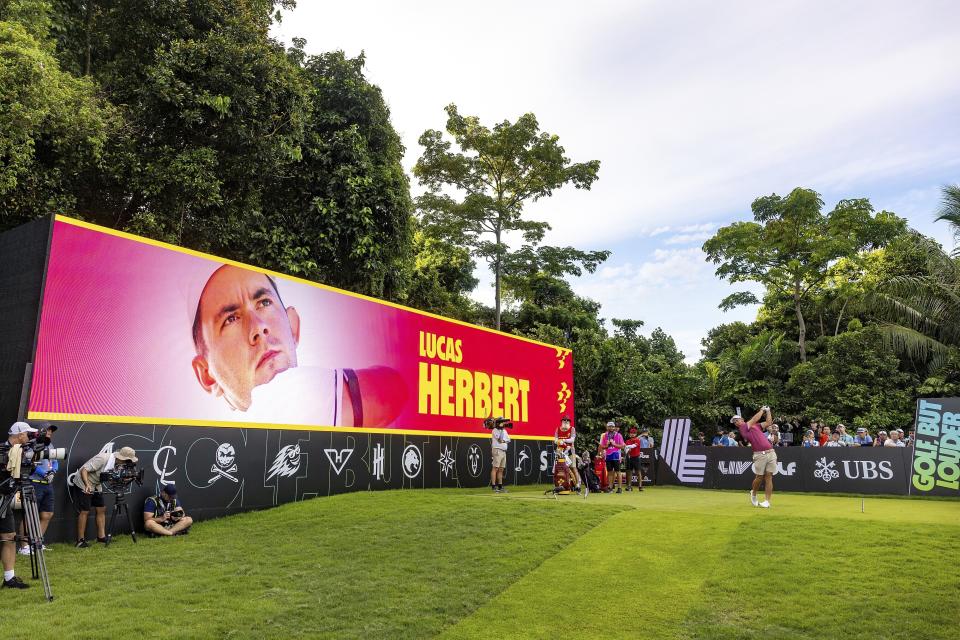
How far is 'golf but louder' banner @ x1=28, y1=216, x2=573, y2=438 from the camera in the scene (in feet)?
34.6

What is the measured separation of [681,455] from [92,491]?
15590mm

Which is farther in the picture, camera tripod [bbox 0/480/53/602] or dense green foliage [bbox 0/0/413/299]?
dense green foliage [bbox 0/0/413/299]

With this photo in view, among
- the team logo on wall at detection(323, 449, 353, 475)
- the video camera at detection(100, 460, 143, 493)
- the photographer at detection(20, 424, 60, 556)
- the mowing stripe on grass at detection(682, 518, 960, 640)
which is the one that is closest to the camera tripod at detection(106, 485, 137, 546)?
the video camera at detection(100, 460, 143, 493)

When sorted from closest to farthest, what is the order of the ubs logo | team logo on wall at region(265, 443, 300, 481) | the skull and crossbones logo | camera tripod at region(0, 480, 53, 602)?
1. camera tripod at region(0, 480, 53, 602)
2. the skull and crossbones logo
3. team logo on wall at region(265, 443, 300, 481)
4. the ubs logo

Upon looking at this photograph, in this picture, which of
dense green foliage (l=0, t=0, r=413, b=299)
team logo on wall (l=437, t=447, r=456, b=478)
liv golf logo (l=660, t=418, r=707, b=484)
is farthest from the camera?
liv golf logo (l=660, t=418, r=707, b=484)

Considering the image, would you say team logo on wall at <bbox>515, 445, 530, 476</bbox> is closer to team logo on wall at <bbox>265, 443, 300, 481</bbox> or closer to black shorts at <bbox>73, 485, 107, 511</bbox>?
team logo on wall at <bbox>265, 443, 300, 481</bbox>

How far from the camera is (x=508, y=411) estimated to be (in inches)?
829

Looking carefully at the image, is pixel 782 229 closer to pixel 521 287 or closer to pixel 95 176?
pixel 521 287

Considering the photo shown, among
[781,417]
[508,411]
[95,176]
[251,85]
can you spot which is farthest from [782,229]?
[95,176]

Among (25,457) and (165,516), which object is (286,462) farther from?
(25,457)

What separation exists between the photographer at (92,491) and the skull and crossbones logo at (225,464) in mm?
2183

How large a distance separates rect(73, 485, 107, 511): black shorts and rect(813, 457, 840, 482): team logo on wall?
53.2 ft

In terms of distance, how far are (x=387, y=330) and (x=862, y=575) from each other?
11334mm

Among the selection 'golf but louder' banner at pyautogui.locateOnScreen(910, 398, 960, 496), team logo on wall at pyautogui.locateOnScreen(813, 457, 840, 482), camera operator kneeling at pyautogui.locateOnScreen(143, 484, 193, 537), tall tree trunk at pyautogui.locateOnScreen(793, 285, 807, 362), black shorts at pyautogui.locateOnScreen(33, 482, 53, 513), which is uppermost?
tall tree trunk at pyautogui.locateOnScreen(793, 285, 807, 362)
